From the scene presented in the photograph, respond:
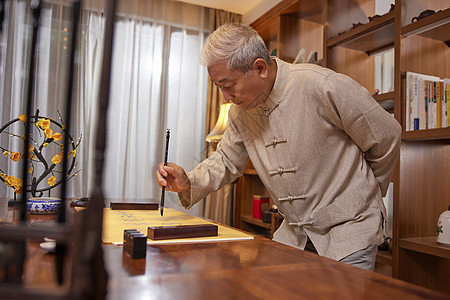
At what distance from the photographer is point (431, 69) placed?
2.51 metres

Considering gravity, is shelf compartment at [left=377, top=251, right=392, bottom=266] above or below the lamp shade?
below

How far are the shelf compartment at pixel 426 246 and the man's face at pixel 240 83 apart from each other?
4.29 ft

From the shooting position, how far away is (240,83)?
5.22ft

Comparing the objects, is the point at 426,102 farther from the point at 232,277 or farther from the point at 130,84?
the point at 130,84

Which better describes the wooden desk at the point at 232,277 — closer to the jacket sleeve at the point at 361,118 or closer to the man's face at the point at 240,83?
the jacket sleeve at the point at 361,118

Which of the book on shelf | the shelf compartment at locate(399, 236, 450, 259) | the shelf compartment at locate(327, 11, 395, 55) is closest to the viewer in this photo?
the shelf compartment at locate(399, 236, 450, 259)

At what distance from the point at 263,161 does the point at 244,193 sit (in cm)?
291

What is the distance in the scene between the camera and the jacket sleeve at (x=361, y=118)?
148cm

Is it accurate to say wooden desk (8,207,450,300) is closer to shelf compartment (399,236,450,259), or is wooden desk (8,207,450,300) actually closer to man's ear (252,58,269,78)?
man's ear (252,58,269,78)

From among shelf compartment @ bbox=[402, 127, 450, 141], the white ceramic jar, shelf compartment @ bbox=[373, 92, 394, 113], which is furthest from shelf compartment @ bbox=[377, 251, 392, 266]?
shelf compartment @ bbox=[373, 92, 394, 113]

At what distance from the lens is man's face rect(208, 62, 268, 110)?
158 centimetres

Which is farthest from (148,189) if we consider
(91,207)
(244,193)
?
(91,207)

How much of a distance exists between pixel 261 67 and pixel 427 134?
121 cm

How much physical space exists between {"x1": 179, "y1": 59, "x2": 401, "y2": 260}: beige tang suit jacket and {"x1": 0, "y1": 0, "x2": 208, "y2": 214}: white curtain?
2593 millimetres
